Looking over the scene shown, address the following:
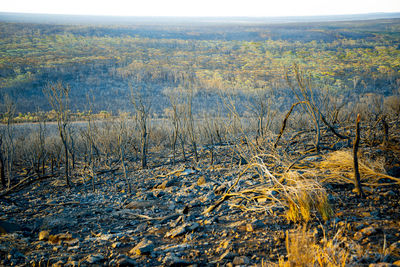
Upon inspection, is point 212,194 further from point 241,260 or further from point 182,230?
point 241,260

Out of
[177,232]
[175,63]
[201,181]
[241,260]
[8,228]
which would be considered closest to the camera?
[241,260]

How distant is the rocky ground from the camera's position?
3.01 metres

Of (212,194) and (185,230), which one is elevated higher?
(185,230)

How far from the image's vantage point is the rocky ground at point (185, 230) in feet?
9.86

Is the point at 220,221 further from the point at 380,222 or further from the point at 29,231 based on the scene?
the point at 29,231

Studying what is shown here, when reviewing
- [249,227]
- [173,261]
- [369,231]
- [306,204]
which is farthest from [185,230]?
[369,231]

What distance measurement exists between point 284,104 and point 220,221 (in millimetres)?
20250

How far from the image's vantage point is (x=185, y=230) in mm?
3975

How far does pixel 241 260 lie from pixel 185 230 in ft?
4.17

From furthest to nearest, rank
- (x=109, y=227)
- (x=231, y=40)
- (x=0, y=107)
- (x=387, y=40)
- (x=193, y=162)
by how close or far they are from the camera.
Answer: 1. (x=231, y=40)
2. (x=387, y=40)
3. (x=0, y=107)
4. (x=193, y=162)
5. (x=109, y=227)

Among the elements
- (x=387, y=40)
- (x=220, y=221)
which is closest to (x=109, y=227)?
(x=220, y=221)

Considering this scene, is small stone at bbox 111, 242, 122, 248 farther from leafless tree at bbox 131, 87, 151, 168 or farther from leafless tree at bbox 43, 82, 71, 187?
leafless tree at bbox 43, 82, 71, 187

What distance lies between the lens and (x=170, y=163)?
32.5 ft

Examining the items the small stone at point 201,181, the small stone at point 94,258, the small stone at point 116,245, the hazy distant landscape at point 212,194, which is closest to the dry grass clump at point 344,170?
the hazy distant landscape at point 212,194
